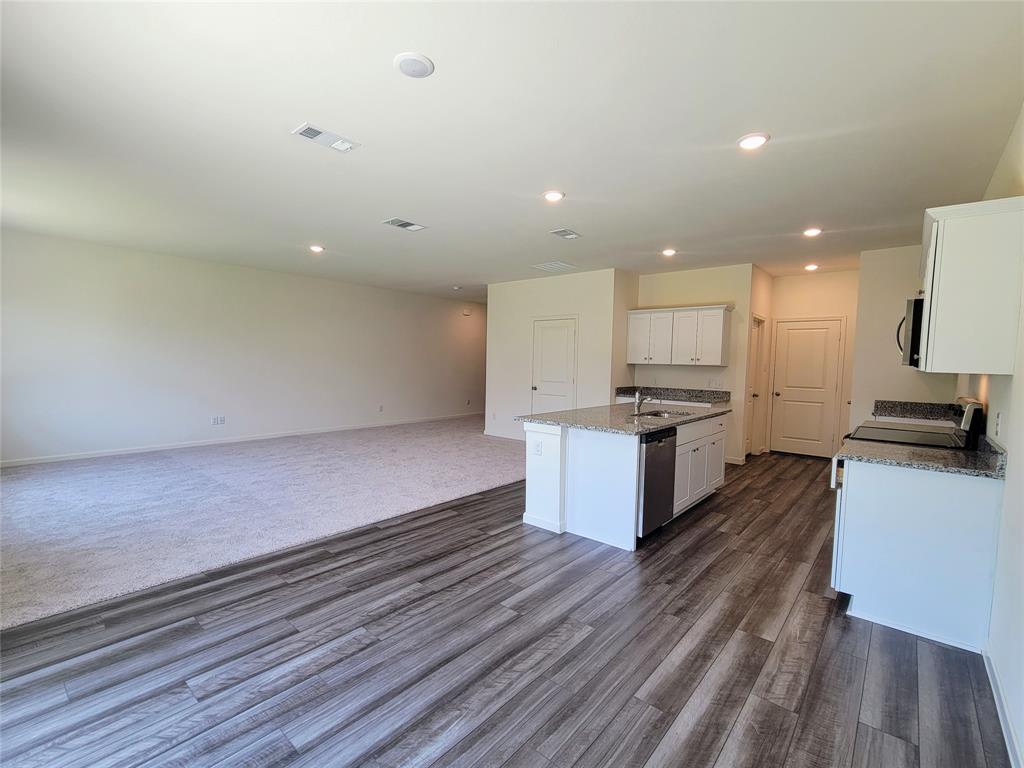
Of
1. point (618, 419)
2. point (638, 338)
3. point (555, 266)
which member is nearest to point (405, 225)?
point (555, 266)

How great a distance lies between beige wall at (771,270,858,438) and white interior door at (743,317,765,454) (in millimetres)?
604

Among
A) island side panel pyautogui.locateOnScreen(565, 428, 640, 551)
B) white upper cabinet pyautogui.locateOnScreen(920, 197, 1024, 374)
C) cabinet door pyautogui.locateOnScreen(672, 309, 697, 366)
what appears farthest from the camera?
cabinet door pyautogui.locateOnScreen(672, 309, 697, 366)

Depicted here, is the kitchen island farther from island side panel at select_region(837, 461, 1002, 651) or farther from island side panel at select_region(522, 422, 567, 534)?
island side panel at select_region(837, 461, 1002, 651)

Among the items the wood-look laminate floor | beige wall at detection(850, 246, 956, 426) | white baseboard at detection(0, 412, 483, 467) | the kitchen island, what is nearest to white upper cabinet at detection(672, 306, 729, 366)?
beige wall at detection(850, 246, 956, 426)

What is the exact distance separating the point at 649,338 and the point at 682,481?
9.98ft

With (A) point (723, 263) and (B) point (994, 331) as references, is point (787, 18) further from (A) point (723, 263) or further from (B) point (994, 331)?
(A) point (723, 263)

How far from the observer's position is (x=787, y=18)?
1.70m

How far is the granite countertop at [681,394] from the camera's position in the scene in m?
6.15

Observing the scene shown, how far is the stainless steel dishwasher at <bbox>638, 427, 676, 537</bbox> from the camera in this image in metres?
3.41

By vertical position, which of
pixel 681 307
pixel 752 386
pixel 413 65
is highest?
pixel 413 65

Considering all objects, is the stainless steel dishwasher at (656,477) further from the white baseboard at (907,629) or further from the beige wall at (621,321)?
the beige wall at (621,321)

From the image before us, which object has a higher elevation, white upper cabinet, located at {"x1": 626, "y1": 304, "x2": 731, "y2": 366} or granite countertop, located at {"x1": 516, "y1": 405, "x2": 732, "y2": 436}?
white upper cabinet, located at {"x1": 626, "y1": 304, "x2": 731, "y2": 366}

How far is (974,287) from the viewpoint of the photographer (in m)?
2.15

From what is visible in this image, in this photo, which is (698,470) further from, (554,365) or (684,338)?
(554,365)
